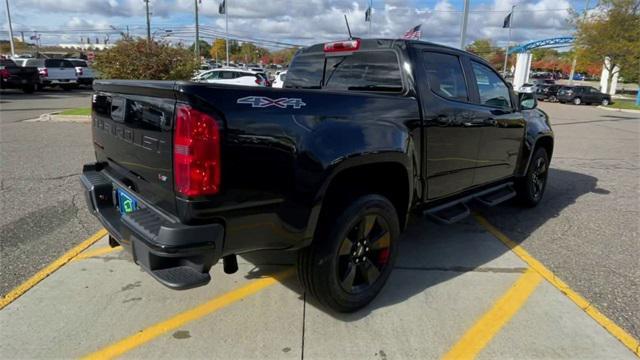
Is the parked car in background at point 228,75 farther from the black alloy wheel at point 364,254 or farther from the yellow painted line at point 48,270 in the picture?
the black alloy wheel at point 364,254


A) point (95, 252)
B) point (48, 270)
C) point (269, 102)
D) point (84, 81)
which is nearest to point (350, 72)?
point (269, 102)

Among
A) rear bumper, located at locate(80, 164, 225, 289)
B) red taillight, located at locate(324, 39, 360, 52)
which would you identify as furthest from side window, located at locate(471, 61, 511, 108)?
rear bumper, located at locate(80, 164, 225, 289)

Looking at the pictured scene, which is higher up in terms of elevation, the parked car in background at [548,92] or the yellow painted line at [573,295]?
the parked car in background at [548,92]

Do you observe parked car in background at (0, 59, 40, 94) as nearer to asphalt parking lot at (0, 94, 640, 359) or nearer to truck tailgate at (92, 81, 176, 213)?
asphalt parking lot at (0, 94, 640, 359)

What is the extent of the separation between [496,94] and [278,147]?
10.6 ft

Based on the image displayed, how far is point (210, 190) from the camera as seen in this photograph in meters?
2.29

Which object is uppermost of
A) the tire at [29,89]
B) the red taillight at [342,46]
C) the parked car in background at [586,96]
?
the red taillight at [342,46]

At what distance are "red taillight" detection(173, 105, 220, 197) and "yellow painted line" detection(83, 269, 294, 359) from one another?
1197 millimetres

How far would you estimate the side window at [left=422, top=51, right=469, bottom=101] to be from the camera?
3787mm

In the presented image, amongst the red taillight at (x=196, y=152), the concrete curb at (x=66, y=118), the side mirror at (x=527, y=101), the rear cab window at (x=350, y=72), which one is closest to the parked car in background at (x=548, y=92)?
the concrete curb at (x=66, y=118)

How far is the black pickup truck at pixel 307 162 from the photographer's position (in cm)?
229

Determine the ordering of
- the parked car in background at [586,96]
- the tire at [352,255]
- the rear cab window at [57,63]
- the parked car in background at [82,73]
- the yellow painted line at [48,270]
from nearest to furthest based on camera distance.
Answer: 1. the tire at [352,255]
2. the yellow painted line at [48,270]
3. the rear cab window at [57,63]
4. the parked car in background at [82,73]
5. the parked car in background at [586,96]

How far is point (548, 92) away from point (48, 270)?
37835 mm

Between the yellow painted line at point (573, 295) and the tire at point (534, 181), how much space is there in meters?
0.90
